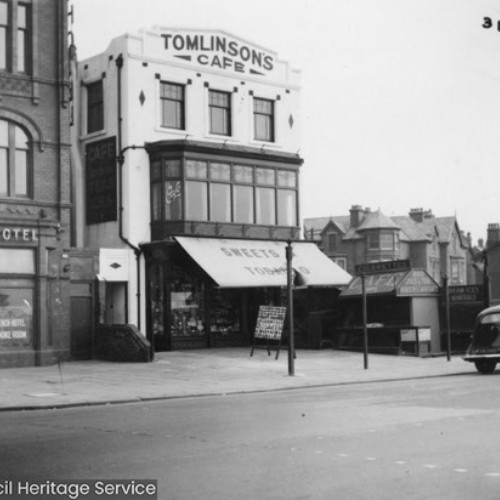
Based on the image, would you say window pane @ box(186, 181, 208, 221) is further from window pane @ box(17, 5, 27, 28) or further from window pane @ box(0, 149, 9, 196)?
window pane @ box(17, 5, 27, 28)

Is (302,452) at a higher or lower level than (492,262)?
lower

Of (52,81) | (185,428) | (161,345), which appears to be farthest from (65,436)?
(161,345)

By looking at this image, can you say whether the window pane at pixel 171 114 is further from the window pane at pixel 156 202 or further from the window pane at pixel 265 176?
the window pane at pixel 265 176

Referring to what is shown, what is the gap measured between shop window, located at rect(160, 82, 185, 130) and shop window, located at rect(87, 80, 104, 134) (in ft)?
7.32

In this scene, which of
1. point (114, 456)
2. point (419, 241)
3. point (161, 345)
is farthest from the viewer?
point (419, 241)

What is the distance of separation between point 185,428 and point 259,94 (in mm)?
22465

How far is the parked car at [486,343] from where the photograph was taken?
905 inches

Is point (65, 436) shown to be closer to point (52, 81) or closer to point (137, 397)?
point (137, 397)

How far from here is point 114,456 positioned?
9.60 meters

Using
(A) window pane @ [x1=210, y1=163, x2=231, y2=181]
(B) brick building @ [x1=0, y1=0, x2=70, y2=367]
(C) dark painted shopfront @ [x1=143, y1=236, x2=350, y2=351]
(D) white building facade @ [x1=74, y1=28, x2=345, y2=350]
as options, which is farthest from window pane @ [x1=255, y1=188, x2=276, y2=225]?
(B) brick building @ [x1=0, y1=0, x2=70, y2=367]

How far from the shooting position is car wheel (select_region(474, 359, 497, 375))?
23.1m

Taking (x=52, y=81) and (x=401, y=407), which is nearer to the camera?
(x=401, y=407)

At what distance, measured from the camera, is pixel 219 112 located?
31.9m

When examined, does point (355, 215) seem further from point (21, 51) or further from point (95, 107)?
point (21, 51)
